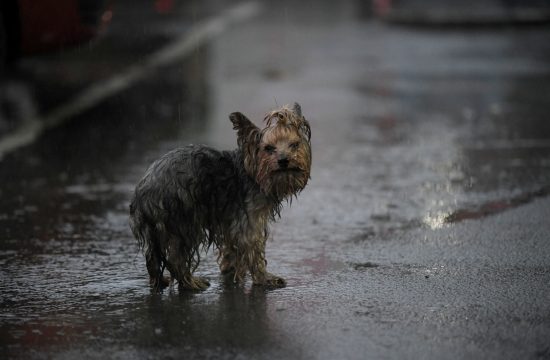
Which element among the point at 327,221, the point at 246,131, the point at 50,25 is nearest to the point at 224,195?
the point at 246,131

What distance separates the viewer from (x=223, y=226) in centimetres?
679

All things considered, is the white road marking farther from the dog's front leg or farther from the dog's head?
the dog's head

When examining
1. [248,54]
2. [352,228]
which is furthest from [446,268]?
[248,54]

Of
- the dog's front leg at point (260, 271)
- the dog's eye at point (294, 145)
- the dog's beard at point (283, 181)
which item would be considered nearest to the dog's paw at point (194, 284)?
the dog's front leg at point (260, 271)

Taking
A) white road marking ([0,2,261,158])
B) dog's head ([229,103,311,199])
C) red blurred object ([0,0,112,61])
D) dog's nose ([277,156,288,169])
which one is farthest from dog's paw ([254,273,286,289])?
red blurred object ([0,0,112,61])

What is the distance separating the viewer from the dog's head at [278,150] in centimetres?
638

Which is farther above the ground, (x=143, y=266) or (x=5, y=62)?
(x=5, y=62)

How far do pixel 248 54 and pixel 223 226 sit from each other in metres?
12.6

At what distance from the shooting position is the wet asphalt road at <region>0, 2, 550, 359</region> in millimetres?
5855

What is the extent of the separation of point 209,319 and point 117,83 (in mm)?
10136

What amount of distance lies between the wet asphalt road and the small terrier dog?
17 centimetres

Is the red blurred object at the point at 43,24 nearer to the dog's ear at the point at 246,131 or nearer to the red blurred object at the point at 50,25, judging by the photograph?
the red blurred object at the point at 50,25

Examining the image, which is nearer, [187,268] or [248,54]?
[187,268]

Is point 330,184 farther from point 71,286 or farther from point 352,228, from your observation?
point 71,286
